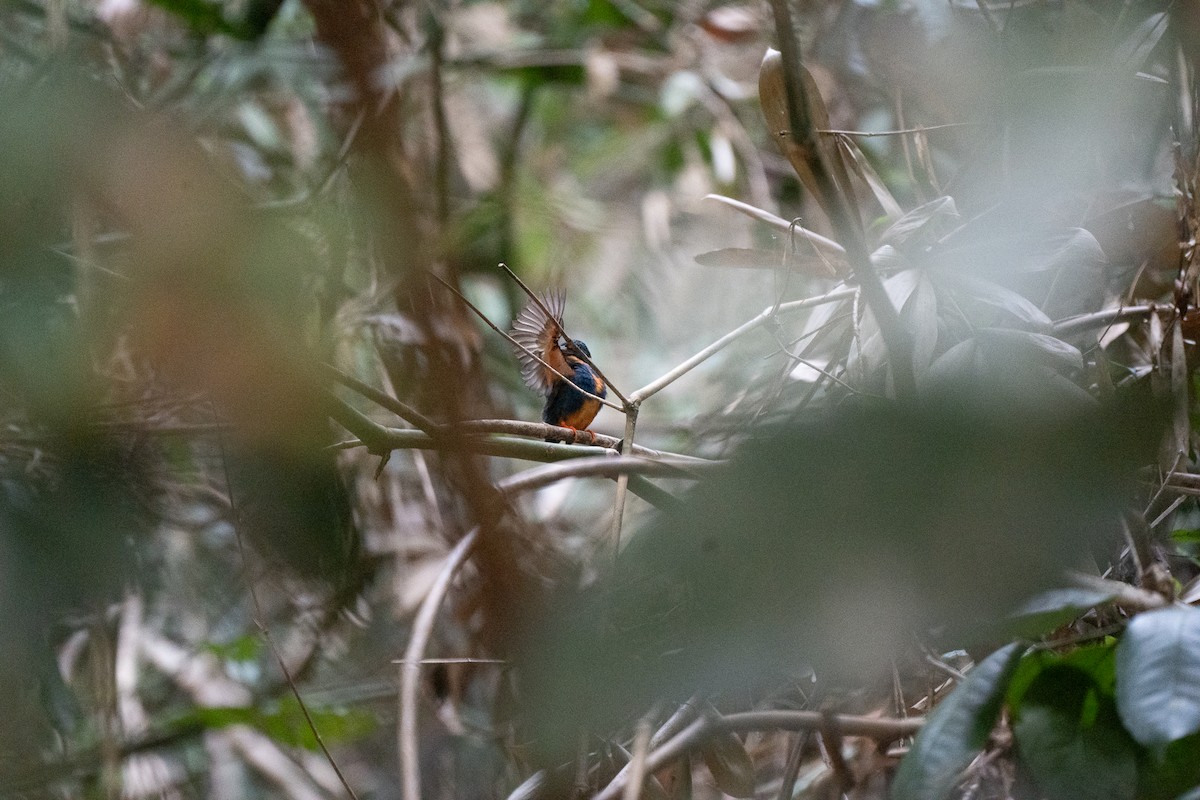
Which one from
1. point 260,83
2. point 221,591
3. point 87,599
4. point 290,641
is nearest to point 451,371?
point 87,599

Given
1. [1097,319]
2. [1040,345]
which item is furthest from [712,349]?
[1097,319]

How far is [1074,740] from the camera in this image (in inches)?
28.5

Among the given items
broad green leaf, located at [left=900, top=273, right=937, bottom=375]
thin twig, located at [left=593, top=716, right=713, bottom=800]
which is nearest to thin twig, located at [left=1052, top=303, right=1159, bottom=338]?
broad green leaf, located at [left=900, top=273, right=937, bottom=375]

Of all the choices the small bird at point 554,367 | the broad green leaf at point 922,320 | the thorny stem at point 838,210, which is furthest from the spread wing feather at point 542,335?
the thorny stem at point 838,210

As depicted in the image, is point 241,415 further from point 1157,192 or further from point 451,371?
point 1157,192

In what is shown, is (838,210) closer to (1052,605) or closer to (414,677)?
(1052,605)

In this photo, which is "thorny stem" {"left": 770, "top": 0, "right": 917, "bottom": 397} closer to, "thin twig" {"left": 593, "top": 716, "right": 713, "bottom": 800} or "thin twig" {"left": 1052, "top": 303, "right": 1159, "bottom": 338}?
"thin twig" {"left": 593, "top": 716, "right": 713, "bottom": 800}

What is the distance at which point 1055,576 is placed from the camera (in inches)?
23.2

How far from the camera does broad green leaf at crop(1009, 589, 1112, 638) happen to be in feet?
2.14

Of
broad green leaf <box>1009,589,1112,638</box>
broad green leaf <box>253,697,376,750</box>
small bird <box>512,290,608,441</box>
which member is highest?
broad green leaf <box>1009,589,1112,638</box>

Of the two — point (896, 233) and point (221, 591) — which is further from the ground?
point (896, 233)

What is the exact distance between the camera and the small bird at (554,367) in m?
1.80

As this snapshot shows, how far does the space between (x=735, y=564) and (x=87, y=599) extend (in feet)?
3.92

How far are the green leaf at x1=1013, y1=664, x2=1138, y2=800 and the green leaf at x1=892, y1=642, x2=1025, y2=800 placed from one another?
0.03 meters
